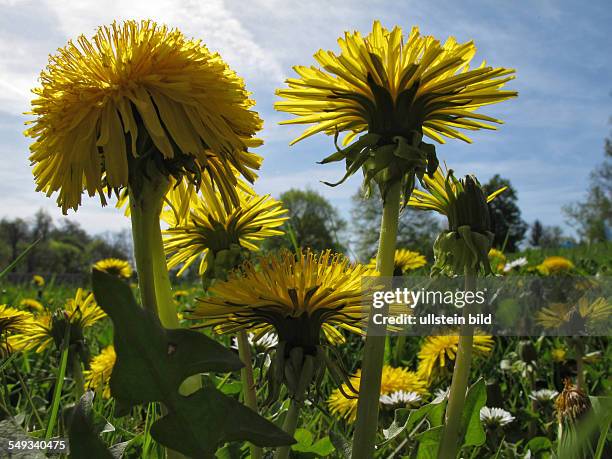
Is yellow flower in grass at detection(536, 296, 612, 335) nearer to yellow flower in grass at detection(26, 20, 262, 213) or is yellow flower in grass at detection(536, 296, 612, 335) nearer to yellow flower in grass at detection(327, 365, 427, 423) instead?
yellow flower in grass at detection(327, 365, 427, 423)

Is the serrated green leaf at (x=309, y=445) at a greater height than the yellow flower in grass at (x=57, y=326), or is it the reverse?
the yellow flower in grass at (x=57, y=326)

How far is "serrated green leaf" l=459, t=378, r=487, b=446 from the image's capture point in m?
1.33

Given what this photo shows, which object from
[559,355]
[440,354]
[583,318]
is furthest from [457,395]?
[559,355]

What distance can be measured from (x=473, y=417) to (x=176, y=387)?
81 centimetres

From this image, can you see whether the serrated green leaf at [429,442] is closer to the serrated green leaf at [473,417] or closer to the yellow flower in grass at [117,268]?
the serrated green leaf at [473,417]

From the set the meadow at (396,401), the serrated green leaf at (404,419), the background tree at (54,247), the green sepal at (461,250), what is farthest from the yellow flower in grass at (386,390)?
the background tree at (54,247)

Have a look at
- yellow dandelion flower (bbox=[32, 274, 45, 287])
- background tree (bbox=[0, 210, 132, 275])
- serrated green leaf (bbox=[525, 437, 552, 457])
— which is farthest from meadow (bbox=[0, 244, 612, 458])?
background tree (bbox=[0, 210, 132, 275])

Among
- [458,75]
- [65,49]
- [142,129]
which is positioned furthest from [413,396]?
[65,49]

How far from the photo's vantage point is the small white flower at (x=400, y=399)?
2.05 m
